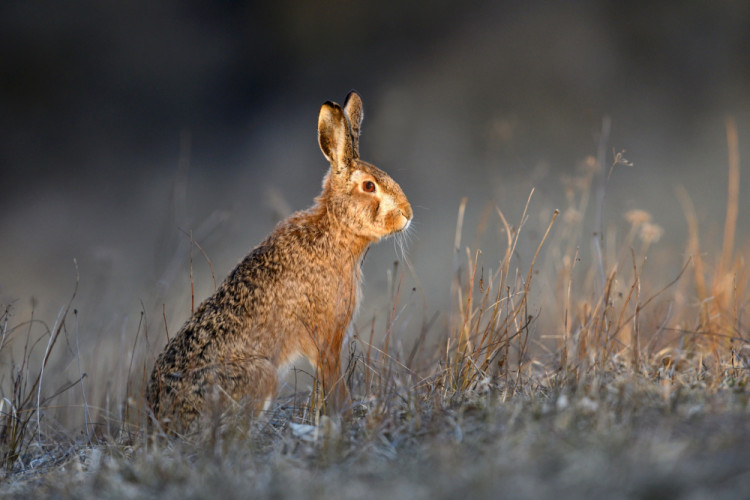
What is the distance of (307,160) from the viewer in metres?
13.8

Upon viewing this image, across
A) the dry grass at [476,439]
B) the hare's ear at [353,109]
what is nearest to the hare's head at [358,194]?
the hare's ear at [353,109]

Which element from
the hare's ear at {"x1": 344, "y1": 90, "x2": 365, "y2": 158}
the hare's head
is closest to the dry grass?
the hare's head

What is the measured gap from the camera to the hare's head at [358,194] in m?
5.09

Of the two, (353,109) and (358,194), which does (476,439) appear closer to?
(358,194)

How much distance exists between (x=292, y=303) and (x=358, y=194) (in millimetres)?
956

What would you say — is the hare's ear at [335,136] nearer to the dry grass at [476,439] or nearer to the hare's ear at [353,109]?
the hare's ear at [353,109]

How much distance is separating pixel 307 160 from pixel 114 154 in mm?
3881

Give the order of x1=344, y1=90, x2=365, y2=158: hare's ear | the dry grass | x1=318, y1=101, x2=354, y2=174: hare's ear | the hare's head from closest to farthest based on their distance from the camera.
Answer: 1. the dry grass
2. x1=318, y1=101, x2=354, y2=174: hare's ear
3. the hare's head
4. x1=344, y1=90, x2=365, y2=158: hare's ear

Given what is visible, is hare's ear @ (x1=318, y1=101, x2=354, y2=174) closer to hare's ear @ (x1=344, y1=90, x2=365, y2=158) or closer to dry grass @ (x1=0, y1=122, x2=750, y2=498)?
hare's ear @ (x1=344, y1=90, x2=365, y2=158)

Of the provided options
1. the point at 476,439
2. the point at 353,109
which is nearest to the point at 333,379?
the point at 476,439

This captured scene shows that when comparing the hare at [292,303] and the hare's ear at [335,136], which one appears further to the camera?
the hare's ear at [335,136]

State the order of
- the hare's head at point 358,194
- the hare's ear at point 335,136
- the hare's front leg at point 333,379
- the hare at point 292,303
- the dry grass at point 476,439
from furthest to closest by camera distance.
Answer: the hare's head at point 358,194 < the hare's ear at point 335,136 < the hare at point 292,303 < the hare's front leg at point 333,379 < the dry grass at point 476,439

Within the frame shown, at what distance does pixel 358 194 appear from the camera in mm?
5141

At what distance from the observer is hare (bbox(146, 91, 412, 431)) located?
4062 mm
